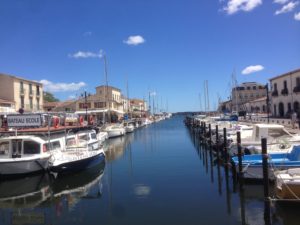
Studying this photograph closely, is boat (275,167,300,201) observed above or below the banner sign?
below

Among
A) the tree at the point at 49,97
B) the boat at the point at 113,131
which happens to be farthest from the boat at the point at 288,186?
the tree at the point at 49,97

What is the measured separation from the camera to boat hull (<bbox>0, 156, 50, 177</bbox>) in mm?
22531

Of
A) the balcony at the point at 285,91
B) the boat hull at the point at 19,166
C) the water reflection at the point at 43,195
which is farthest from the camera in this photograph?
the balcony at the point at 285,91

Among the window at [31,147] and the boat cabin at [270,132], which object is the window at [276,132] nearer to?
the boat cabin at [270,132]

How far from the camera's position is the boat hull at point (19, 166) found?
22.5 meters

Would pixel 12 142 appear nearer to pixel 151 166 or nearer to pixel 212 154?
pixel 151 166

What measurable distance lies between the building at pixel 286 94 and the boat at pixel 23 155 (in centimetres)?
4203

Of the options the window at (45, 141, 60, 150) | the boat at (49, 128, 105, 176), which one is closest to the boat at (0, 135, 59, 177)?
the window at (45, 141, 60, 150)

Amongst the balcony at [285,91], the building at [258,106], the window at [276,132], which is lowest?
the window at [276,132]

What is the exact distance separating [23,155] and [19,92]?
41982mm

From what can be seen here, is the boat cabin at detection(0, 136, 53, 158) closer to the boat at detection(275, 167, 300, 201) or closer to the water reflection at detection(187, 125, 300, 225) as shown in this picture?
the water reflection at detection(187, 125, 300, 225)

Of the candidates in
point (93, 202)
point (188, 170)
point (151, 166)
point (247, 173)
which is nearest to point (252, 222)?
point (247, 173)

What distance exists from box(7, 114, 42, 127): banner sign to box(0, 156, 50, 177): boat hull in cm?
335

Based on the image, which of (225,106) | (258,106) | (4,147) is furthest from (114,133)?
(225,106)
